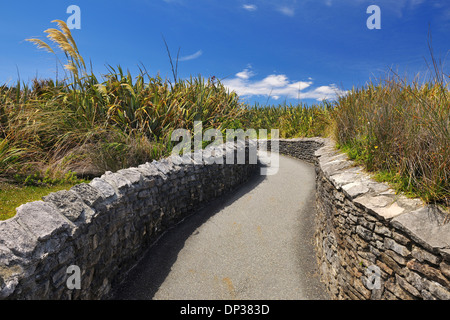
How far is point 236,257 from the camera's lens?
16.6 ft

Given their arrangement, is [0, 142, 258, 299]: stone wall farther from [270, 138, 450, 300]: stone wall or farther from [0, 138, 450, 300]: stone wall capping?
[270, 138, 450, 300]: stone wall

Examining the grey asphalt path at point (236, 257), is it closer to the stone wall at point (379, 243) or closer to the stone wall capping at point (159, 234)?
the stone wall capping at point (159, 234)

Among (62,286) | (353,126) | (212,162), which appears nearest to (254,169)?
(212,162)

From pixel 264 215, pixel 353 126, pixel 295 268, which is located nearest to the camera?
pixel 295 268

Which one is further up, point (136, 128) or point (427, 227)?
point (136, 128)

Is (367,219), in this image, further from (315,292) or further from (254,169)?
(254,169)

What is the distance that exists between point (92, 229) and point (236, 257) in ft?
8.69

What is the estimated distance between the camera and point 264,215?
6668mm

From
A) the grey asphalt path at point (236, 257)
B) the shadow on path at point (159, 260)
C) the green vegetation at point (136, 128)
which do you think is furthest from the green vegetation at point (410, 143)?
the shadow on path at point (159, 260)

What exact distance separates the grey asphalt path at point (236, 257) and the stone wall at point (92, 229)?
1.29 feet

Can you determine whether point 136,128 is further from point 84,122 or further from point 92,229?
point 92,229

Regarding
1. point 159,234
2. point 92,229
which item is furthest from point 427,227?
point 159,234

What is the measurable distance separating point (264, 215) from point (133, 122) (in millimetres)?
3882

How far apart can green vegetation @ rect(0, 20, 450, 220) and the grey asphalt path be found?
1.87 m
